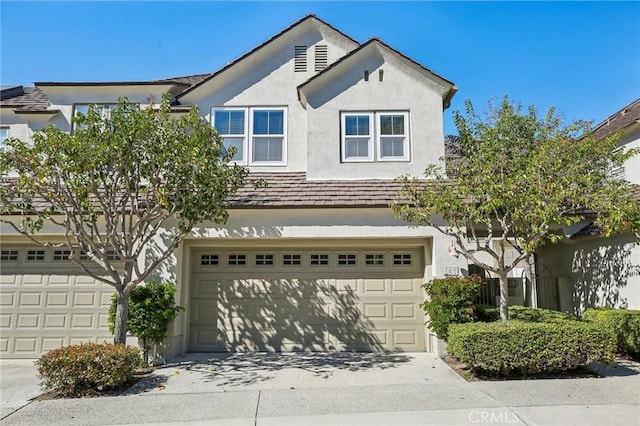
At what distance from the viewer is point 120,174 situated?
28.1ft

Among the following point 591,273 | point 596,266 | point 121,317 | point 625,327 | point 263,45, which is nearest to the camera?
point 121,317

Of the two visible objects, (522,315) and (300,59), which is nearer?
(522,315)

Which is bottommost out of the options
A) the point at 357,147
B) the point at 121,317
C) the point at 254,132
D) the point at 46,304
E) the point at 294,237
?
the point at 121,317

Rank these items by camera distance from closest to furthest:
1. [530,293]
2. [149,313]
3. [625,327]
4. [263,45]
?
[625,327]
[149,313]
[263,45]
[530,293]

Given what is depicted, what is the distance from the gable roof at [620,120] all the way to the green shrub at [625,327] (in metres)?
6.07

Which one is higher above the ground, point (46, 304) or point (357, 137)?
point (357, 137)

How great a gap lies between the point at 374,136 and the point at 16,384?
9.32m

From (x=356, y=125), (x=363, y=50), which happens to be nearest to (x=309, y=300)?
(x=356, y=125)

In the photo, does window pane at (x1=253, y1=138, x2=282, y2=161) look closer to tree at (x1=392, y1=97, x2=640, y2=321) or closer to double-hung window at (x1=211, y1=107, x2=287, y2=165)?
double-hung window at (x1=211, y1=107, x2=287, y2=165)

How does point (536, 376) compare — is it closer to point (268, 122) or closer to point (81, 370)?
point (81, 370)

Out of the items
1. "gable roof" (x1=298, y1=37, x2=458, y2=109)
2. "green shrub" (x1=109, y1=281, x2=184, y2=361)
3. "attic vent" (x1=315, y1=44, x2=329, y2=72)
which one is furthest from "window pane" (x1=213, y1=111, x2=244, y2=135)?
"green shrub" (x1=109, y1=281, x2=184, y2=361)

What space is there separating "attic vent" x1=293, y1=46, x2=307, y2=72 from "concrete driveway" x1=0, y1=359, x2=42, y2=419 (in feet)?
31.5

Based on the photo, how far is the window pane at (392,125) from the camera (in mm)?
12125

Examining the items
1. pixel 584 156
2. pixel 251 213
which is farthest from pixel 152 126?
pixel 584 156
